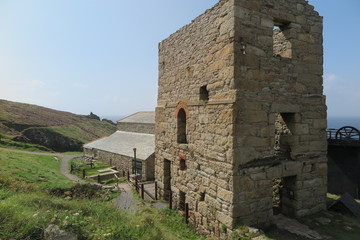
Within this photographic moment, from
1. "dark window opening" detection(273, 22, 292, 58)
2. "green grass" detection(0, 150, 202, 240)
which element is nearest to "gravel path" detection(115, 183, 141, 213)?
"green grass" detection(0, 150, 202, 240)

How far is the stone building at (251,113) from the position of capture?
6.38 m

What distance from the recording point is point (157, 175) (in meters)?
11.0

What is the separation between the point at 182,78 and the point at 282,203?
595 cm

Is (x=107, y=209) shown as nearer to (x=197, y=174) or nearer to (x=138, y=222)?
(x=138, y=222)

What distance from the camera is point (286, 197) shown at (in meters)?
7.80

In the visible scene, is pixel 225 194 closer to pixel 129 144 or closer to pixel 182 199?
pixel 182 199

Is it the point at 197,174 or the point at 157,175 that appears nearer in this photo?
the point at 197,174

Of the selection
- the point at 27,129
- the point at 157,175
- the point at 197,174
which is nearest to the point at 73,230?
the point at 197,174

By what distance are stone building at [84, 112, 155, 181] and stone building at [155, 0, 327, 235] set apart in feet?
29.8

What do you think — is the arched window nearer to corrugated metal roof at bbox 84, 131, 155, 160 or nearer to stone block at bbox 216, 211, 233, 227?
stone block at bbox 216, 211, 233, 227

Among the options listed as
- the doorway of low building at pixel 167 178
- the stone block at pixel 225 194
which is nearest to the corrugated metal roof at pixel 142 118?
the doorway of low building at pixel 167 178

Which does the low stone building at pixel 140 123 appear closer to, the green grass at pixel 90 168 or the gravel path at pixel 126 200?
the green grass at pixel 90 168

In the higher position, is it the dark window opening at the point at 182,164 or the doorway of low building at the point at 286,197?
the dark window opening at the point at 182,164

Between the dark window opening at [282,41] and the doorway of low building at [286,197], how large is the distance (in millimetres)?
4217
